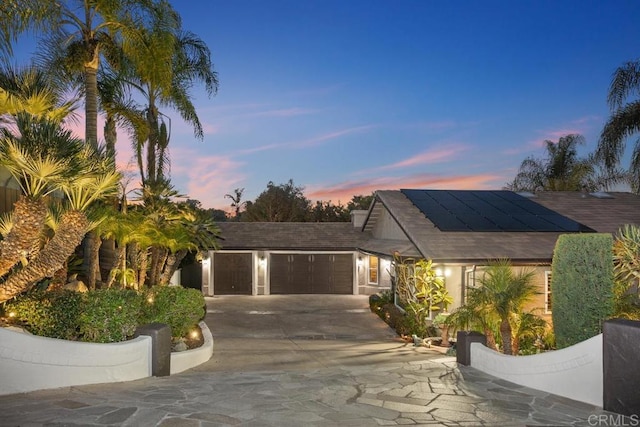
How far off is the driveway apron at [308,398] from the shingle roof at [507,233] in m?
3.74

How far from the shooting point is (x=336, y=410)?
6.03 metres

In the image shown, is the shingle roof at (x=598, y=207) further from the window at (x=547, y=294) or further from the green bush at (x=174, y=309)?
the green bush at (x=174, y=309)

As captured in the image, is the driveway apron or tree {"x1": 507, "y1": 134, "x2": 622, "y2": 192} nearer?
the driveway apron

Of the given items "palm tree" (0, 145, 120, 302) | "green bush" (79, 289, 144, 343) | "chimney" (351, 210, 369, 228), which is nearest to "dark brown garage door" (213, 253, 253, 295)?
"chimney" (351, 210, 369, 228)

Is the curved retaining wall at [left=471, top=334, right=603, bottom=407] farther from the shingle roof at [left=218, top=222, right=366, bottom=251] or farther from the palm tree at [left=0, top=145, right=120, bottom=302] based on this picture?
the shingle roof at [left=218, top=222, right=366, bottom=251]

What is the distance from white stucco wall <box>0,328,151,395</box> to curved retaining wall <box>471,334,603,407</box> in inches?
241

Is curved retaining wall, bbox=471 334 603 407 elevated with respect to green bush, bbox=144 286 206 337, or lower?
lower

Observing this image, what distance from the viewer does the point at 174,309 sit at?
33.2 ft

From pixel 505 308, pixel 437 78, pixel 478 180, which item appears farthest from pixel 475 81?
pixel 505 308

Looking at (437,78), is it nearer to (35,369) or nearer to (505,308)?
(505,308)

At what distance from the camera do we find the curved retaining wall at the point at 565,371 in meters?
6.16

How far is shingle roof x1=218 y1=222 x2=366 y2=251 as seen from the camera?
77.1 ft

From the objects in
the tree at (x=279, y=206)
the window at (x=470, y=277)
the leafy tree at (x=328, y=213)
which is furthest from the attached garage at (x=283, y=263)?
the leafy tree at (x=328, y=213)

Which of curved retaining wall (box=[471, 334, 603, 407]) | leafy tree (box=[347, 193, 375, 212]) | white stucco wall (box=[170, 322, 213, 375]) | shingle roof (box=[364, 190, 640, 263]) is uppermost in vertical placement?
leafy tree (box=[347, 193, 375, 212])
